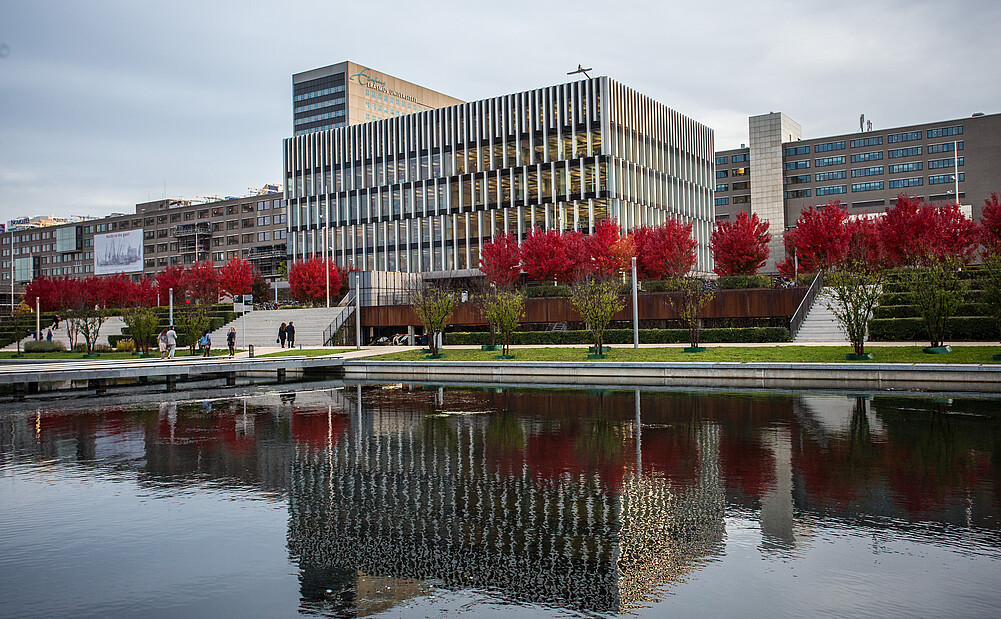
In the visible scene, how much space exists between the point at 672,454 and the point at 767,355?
16.3 meters

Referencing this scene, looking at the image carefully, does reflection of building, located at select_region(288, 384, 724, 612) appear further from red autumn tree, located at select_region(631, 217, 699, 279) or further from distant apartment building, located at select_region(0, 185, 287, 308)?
distant apartment building, located at select_region(0, 185, 287, 308)

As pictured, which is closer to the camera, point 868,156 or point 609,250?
point 609,250

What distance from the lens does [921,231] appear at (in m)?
45.7

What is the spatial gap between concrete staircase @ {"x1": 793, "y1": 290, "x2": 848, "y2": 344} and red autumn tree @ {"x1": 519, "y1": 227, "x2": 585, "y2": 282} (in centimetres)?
1721

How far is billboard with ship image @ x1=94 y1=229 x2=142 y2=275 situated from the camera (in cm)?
11894

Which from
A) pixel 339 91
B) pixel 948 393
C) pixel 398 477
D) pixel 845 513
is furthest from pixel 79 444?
pixel 339 91

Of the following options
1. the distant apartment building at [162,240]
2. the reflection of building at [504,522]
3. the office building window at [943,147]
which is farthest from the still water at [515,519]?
the office building window at [943,147]

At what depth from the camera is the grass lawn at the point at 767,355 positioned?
24344 mm

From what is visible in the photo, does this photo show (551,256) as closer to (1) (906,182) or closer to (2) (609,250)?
(2) (609,250)

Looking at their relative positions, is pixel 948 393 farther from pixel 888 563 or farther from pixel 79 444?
pixel 79 444

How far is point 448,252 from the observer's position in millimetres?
76000

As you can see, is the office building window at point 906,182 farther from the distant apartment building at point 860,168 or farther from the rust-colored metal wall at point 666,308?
the rust-colored metal wall at point 666,308

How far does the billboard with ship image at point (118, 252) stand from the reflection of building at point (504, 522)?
120 metres

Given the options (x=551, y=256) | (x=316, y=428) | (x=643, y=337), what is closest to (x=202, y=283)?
(x=551, y=256)
